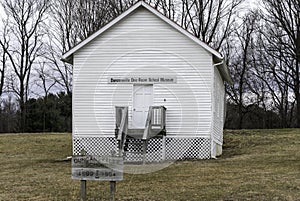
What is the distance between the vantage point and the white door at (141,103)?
69.7 feet

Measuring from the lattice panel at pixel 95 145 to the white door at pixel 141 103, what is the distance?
3.92 ft

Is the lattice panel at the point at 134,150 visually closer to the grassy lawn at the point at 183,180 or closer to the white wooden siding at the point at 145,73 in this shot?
the white wooden siding at the point at 145,73

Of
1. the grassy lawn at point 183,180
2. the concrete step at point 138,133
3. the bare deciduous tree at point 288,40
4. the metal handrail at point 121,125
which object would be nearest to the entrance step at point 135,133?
the concrete step at point 138,133

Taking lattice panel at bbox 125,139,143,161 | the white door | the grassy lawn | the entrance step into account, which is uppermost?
the white door

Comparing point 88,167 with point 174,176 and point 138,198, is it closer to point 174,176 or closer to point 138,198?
point 138,198

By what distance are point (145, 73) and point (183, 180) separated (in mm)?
7327

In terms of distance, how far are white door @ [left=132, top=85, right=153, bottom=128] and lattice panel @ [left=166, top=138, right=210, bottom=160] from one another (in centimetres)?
135

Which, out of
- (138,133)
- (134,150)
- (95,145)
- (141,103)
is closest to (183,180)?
(138,133)

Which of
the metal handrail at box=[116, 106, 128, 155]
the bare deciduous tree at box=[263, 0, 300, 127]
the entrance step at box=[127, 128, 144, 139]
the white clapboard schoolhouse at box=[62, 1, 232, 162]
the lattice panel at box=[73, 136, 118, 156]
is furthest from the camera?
the bare deciduous tree at box=[263, 0, 300, 127]

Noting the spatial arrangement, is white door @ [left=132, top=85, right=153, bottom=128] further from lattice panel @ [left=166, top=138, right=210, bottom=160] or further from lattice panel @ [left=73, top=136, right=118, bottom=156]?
lattice panel @ [left=166, top=138, right=210, bottom=160]

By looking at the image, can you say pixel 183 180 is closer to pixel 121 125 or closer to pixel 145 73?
pixel 121 125

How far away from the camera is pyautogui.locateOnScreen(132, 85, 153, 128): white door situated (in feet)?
69.7

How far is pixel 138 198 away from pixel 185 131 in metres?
9.36

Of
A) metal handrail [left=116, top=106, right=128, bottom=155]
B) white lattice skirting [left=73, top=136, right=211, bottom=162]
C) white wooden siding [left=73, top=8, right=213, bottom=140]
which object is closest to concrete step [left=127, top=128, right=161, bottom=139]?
metal handrail [left=116, top=106, right=128, bottom=155]
